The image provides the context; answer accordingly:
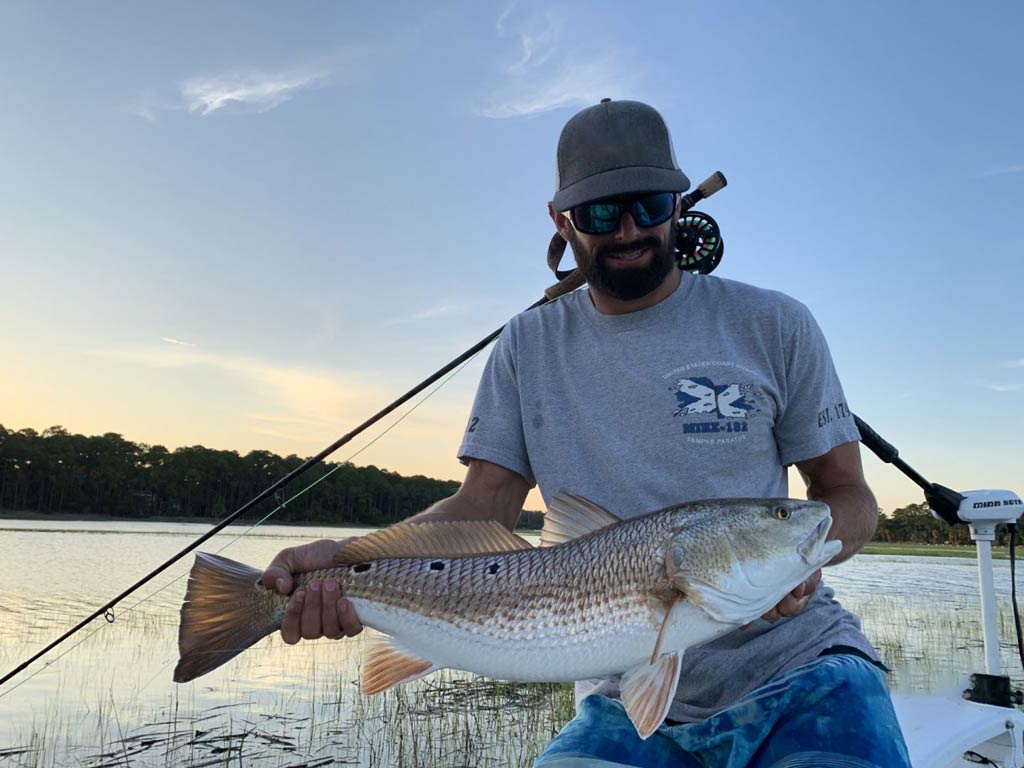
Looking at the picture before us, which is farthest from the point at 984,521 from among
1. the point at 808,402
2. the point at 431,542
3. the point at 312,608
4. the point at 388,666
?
the point at 312,608

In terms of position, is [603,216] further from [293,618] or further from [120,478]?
[120,478]

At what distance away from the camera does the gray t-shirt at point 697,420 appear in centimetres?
305

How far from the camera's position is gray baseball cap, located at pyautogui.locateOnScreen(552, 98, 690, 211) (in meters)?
3.58

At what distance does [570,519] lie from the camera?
10.2ft

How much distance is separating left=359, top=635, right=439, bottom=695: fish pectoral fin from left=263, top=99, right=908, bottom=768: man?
0.43 feet

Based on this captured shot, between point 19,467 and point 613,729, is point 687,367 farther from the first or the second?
point 19,467

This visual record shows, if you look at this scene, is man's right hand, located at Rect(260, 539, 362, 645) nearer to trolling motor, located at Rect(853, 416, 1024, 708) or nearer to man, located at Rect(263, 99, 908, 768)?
man, located at Rect(263, 99, 908, 768)

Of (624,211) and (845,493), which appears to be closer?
(845,493)

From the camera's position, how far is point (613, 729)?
3.05m

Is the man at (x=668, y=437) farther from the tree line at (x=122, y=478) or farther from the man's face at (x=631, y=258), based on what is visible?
the tree line at (x=122, y=478)

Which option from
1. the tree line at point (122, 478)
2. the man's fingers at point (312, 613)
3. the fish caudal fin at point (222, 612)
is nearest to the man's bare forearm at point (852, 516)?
the man's fingers at point (312, 613)

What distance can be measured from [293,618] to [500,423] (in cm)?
145

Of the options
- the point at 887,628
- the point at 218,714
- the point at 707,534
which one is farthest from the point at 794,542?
the point at 887,628

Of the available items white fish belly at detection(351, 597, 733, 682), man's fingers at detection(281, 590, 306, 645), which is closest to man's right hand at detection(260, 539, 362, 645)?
man's fingers at detection(281, 590, 306, 645)
